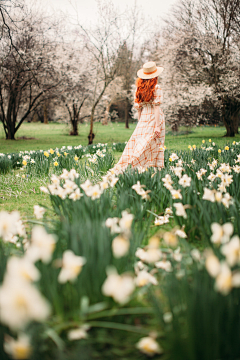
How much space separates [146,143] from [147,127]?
0.41 m

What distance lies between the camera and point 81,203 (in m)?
1.86

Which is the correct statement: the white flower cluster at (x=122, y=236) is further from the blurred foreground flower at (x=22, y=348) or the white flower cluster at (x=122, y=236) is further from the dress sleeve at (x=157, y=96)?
the dress sleeve at (x=157, y=96)

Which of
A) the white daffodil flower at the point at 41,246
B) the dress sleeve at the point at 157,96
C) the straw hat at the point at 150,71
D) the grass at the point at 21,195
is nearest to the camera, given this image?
the white daffodil flower at the point at 41,246

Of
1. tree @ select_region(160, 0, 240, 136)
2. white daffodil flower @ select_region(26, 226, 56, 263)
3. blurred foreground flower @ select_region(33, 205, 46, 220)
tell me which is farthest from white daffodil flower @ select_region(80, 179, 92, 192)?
tree @ select_region(160, 0, 240, 136)

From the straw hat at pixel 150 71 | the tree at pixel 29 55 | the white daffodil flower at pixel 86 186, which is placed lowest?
the white daffodil flower at pixel 86 186

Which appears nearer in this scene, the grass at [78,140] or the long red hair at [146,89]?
the long red hair at [146,89]

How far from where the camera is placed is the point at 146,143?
4258 millimetres

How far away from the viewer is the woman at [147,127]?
14.0 ft

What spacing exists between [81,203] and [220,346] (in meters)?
1.24

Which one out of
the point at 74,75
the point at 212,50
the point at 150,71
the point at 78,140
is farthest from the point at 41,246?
the point at 78,140

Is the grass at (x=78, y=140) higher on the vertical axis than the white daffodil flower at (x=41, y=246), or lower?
higher

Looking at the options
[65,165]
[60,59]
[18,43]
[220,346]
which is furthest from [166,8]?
[220,346]

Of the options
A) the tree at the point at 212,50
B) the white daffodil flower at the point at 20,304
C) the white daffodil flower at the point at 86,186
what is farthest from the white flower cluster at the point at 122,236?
the tree at the point at 212,50

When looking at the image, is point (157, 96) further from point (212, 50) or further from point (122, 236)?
point (212, 50)
